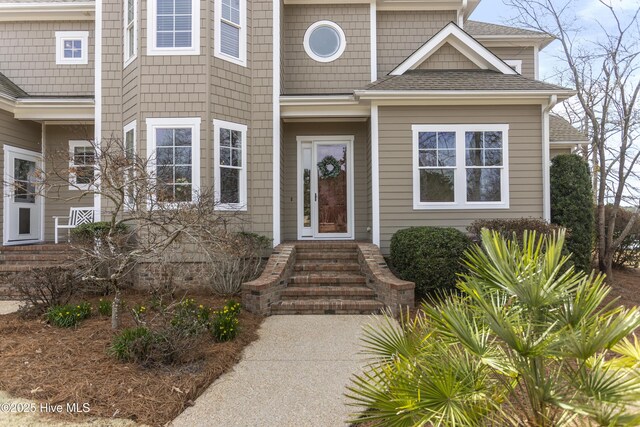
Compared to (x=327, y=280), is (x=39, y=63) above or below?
above

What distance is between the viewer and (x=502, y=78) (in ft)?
27.8

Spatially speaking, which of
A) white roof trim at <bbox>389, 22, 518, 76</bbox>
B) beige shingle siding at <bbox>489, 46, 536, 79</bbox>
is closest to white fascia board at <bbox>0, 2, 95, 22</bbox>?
white roof trim at <bbox>389, 22, 518, 76</bbox>

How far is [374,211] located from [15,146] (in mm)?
8872

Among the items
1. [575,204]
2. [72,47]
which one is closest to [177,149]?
[72,47]

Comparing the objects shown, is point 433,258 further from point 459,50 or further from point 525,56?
point 525,56

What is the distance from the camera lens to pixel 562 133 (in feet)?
36.1

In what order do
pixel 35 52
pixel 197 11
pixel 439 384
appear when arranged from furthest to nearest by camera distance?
pixel 35 52, pixel 197 11, pixel 439 384

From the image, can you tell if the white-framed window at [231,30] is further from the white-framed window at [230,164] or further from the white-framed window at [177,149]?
the white-framed window at [177,149]

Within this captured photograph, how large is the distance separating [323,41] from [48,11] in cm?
720

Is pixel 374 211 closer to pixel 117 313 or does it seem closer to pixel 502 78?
pixel 502 78

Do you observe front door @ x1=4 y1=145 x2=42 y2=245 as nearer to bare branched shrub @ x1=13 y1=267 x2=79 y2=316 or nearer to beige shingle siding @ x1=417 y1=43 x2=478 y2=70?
bare branched shrub @ x1=13 y1=267 x2=79 y2=316

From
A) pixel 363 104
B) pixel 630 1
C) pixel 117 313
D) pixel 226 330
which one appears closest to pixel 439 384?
pixel 226 330

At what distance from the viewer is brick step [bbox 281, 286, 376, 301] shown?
21.9ft

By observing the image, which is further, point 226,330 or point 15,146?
point 15,146
